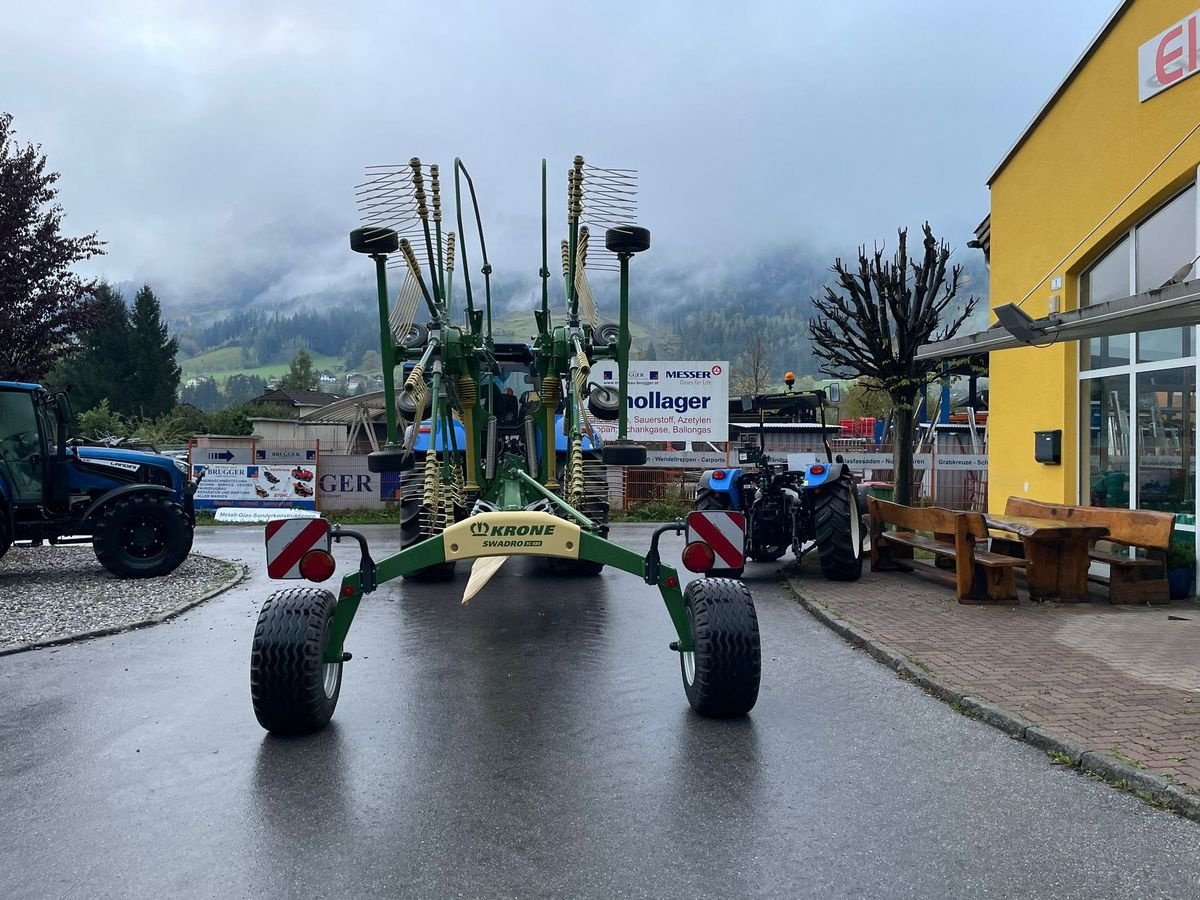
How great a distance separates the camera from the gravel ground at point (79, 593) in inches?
324

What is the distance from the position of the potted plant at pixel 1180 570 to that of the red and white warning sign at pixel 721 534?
564 cm

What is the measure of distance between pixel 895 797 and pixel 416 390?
14.8ft

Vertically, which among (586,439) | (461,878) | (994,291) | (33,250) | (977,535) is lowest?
(461,878)

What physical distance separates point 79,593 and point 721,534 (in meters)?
7.81

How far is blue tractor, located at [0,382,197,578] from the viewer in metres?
11.1

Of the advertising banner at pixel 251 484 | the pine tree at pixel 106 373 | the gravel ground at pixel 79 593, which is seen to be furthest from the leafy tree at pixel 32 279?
the pine tree at pixel 106 373

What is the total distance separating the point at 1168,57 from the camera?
9.20 meters

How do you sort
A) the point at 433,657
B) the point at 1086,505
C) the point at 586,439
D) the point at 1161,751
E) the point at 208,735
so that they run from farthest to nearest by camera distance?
the point at 1086,505 < the point at 586,439 < the point at 433,657 < the point at 208,735 < the point at 1161,751

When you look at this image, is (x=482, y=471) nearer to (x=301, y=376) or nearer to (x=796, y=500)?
(x=796, y=500)

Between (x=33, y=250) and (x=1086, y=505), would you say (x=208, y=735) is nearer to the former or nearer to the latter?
(x=1086, y=505)

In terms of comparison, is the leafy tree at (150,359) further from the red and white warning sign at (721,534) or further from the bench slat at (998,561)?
the red and white warning sign at (721,534)

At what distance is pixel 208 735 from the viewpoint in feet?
16.8

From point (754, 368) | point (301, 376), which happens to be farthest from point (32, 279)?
point (301, 376)

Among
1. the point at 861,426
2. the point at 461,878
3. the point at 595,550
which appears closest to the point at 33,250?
the point at 595,550
